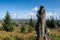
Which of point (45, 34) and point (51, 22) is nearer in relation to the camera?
point (45, 34)

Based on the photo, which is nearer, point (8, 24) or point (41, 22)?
point (41, 22)

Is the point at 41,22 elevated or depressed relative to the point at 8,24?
elevated

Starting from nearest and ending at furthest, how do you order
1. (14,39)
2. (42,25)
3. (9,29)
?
(42,25), (14,39), (9,29)

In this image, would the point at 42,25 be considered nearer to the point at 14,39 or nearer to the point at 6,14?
the point at 14,39

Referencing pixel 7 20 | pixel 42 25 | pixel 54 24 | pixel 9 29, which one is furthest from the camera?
pixel 54 24

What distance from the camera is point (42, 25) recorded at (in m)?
15.3

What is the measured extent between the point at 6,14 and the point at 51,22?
32.2 meters

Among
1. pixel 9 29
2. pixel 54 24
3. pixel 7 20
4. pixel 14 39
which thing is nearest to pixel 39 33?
pixel 14 39

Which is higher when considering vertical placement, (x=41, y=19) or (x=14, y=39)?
(x=41, y=19)

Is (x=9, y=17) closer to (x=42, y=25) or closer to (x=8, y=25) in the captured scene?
(x=8, y=25)

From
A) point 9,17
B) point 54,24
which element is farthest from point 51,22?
point 9,17

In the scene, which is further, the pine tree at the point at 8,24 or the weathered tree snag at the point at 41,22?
the pine tree at the point at 8,24

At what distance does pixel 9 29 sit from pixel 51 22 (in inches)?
1403

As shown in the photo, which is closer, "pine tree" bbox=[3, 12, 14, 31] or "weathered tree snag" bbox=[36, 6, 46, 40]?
"weathered tree snag" bbox=[36, 6, 46, 40]
